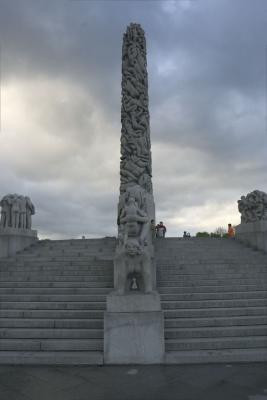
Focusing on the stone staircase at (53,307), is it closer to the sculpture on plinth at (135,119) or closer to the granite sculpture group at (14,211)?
the granite sculpture group at (14,211)

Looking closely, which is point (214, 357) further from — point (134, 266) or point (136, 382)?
point (134, 266)

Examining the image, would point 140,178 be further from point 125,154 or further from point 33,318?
point 33,318

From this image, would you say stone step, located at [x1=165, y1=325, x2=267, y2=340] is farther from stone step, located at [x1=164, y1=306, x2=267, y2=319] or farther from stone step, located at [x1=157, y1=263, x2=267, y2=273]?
stone step, located at [x1=157, y1=263, x2=267, y2=273]

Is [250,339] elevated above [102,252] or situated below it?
below

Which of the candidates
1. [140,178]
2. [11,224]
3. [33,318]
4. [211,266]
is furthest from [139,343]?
[140,178]

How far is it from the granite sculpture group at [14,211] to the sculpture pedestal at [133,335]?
8300 mm

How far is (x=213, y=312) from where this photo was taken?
7.47m

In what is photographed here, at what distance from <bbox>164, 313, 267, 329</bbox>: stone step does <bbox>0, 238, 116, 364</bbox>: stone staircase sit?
5.12ft

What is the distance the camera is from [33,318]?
749cm

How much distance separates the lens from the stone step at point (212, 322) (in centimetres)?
708

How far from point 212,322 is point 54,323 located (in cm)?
338

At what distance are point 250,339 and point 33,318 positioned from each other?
15.2 feet

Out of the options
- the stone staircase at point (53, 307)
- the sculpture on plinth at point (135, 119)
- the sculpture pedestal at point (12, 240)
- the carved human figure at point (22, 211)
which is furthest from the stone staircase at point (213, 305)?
the carved human figure at point (22, 211)

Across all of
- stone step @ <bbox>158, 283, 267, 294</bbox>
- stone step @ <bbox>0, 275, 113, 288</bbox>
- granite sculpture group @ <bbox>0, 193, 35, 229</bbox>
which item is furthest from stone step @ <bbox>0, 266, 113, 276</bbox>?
granite sculpture group @ <bbox>0, 193, 35, 229</bbox>
